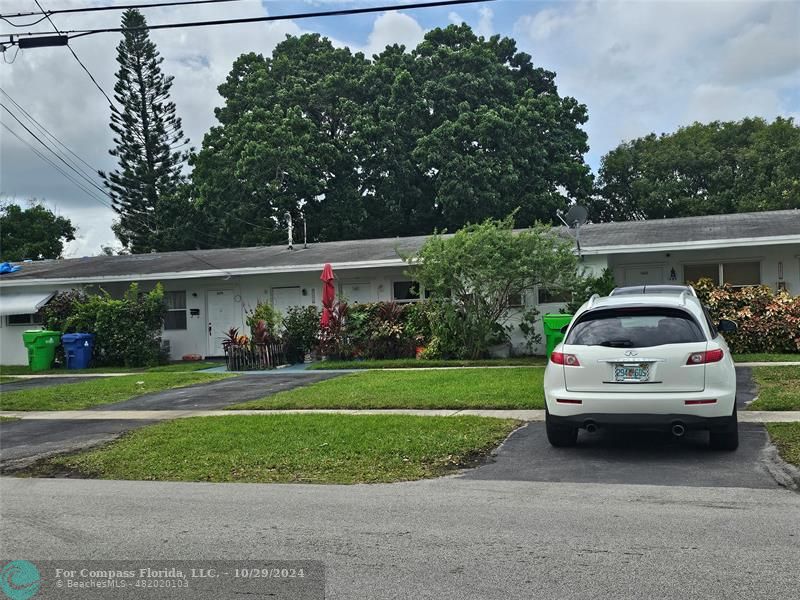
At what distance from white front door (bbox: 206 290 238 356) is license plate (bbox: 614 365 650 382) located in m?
16.4

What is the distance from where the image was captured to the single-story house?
18.4 meters

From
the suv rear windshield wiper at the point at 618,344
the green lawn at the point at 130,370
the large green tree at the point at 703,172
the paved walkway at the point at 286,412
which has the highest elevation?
the large green tree at the point at 703,172

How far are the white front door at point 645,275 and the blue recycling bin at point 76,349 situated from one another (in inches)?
596

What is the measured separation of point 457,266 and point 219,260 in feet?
32.8

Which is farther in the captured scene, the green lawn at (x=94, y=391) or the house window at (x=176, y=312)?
the house window at (x=176, y=312)

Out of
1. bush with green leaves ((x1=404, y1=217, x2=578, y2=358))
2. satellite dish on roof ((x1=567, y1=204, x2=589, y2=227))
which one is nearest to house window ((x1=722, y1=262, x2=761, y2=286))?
satellite dish on roof ((x1=567, y1=204, x2=589, y2=227))

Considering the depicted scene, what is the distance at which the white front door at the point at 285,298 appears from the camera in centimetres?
2194

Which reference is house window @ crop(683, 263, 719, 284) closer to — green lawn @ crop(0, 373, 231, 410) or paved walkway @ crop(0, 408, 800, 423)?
paved walkway @ crop(0, 408, 800, 423)

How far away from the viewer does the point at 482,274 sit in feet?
57.0

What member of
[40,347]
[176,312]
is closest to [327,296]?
[176,312]

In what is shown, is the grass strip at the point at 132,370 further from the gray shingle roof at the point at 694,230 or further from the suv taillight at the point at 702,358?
the suv taillight at the point at 702,358

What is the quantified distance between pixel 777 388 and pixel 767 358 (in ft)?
14.5

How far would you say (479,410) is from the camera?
1102 cm

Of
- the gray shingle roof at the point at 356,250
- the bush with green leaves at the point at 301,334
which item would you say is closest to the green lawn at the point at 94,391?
the bush with green leaves at the point at 301,334
